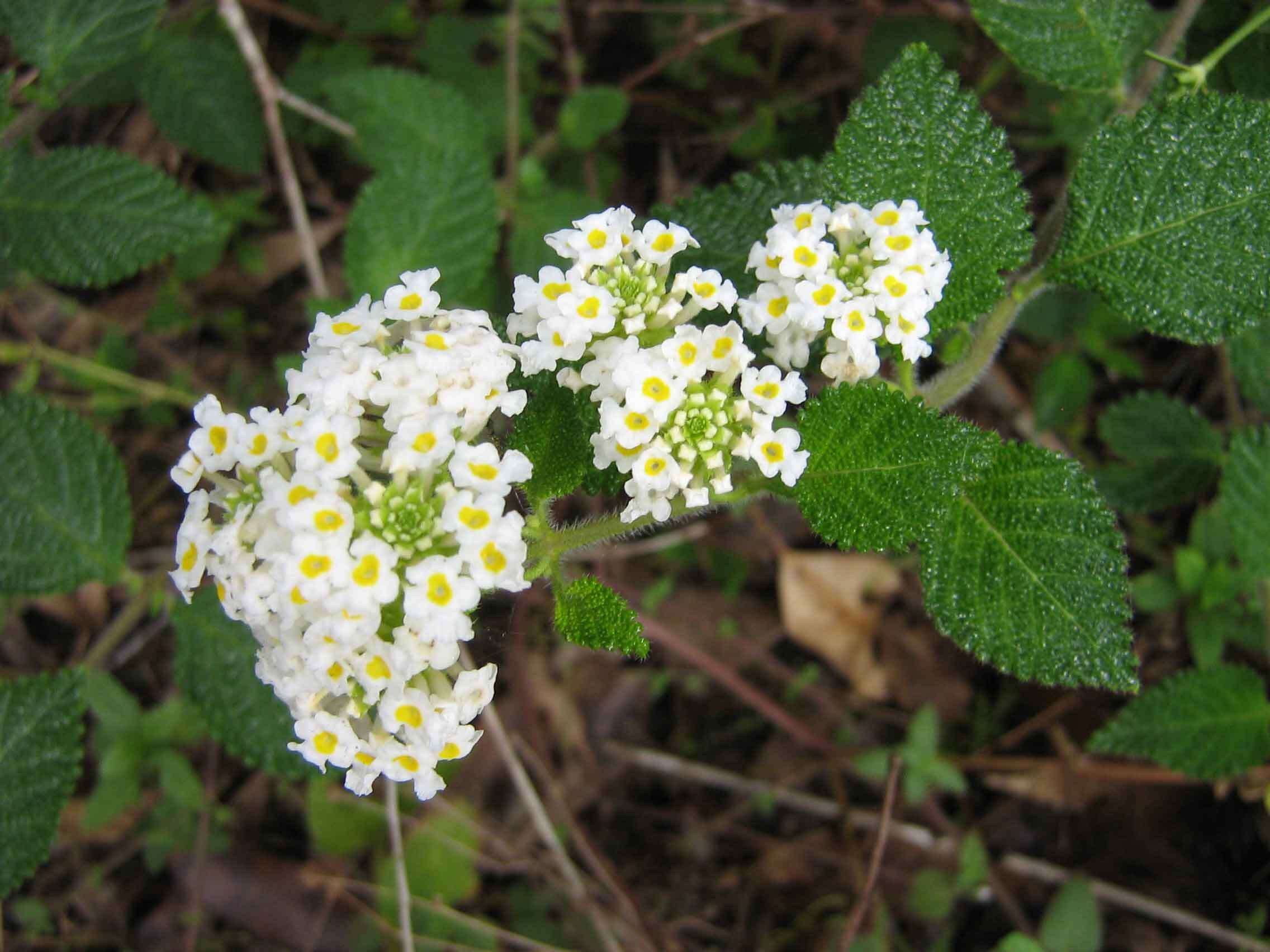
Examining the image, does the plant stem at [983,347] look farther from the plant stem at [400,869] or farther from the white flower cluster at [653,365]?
the plant stem at [400,869]

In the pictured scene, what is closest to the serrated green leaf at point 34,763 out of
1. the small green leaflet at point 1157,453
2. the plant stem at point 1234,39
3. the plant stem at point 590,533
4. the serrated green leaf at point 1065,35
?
the plant stem at point 590,533

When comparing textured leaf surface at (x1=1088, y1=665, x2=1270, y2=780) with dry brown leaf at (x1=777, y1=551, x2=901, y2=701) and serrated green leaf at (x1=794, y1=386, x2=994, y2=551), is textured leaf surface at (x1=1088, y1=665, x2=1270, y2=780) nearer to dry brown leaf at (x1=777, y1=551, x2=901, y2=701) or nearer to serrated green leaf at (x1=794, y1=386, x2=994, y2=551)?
dry brown leaf at (x1=777, y1=551, x2=901, y2=701)

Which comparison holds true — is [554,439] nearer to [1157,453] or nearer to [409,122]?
[409,122]

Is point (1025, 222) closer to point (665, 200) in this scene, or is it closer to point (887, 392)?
point (887, 392)

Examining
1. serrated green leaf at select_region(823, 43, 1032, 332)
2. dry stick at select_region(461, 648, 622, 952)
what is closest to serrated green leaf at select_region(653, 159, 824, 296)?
serrated green leaf at select_region(823, 43, 1032, 332)

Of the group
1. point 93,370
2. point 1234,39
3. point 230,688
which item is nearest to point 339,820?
point 230,688

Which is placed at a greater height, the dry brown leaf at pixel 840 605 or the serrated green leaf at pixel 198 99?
the serrated green leaf at pixel 198 99

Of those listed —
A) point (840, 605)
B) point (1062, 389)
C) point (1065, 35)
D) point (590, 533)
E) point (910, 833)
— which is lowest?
point (910, 833)
